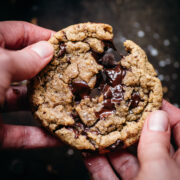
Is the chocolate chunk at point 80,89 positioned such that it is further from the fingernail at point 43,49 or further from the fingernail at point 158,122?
the fingernail at point 158,122

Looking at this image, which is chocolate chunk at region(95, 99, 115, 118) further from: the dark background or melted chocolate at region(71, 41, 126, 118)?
the dark background

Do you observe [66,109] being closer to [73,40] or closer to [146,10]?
[73,40]

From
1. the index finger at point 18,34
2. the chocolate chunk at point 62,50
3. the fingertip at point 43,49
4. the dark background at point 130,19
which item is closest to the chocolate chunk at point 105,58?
the chocolate chunk at point 62,50

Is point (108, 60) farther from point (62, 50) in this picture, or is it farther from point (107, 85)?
point (62, 50)

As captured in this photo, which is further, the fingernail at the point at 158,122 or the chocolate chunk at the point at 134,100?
the chocolate chunk at the point at 134,100

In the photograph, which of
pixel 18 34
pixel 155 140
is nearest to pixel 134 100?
pixel 155 140

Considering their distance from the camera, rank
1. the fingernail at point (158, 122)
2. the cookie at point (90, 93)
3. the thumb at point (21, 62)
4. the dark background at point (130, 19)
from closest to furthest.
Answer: the thumb at point (21, 62), the fingernail at point (158, 122), the cookie at point (90, 93), the dark background at point (130, 19)

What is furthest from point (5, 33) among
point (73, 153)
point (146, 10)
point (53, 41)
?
point (146, 10)
